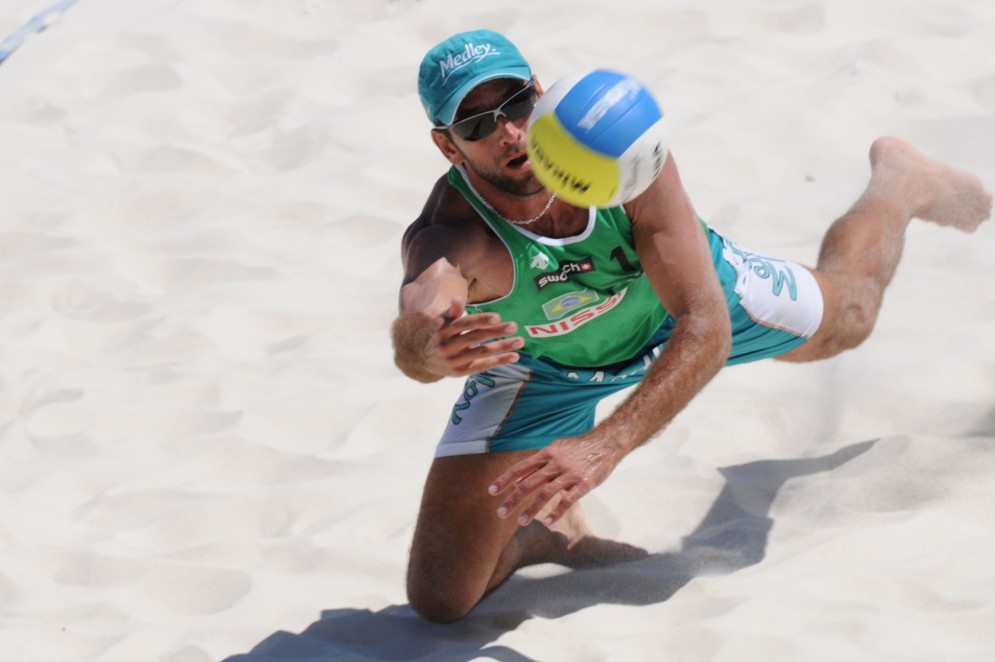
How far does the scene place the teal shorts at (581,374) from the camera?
11.4ft

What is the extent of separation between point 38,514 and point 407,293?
160cm

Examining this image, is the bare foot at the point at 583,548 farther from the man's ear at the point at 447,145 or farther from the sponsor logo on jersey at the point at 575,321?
the man's ear at the point at 447,145

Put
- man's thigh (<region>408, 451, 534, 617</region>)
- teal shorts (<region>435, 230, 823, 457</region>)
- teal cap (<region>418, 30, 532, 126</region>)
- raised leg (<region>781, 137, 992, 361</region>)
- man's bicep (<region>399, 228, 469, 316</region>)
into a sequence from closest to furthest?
man's bicep (<region>399, 228, 469, 316</region>) < teal cap (<region>418, 30, 532, 126</region>) < man's thigh (<region>408, 451, 534, 617</region>) < teal shorts (<region>435, 230, 823, 457</region>) < raised leg (<region>781, 137, 992, 361</region>)

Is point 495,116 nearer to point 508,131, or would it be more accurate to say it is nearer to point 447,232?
point 508,131

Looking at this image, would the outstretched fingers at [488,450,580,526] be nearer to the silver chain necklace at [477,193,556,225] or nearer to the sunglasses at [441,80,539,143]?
the silver chain necklace at [477,193,556,225]

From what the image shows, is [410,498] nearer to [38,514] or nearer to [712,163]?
[38,514]

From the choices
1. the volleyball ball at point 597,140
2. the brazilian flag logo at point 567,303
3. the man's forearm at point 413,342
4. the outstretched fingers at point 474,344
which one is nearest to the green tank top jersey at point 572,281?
the brazilian flag logo at point 567,303

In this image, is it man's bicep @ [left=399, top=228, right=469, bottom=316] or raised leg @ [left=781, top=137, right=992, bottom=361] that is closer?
man's bicep @ [left=399, top=228, right=469, bottom=316]

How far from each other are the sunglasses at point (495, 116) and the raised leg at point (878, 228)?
3.61 ft

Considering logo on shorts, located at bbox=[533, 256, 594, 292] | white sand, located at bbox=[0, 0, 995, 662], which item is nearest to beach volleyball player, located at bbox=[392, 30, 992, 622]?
logo on shorts, located at bbox=[533, 256, 594, 292]

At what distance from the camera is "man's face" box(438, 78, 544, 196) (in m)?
3.04

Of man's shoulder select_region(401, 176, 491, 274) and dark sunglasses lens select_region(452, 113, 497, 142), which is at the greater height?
dark sunglasses lens select_region(452, 113, 497, 142)

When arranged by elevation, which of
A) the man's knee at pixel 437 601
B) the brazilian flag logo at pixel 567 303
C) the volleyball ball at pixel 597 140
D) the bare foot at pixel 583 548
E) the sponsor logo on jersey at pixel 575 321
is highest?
the volleyball ball at pixel 597 140

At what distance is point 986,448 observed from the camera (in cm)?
357
